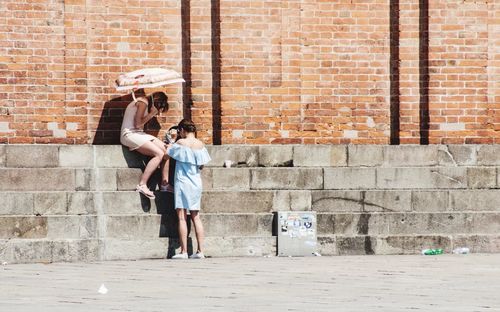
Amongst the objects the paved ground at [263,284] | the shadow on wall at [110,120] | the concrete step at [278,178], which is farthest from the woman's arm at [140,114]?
the paved ground at [263,284]

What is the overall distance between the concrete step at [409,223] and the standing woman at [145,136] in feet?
7.34

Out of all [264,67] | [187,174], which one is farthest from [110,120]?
[264,67]

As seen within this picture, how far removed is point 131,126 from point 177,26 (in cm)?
178

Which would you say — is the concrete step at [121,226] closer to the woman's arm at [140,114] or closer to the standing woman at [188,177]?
the standing woman at [188,177]

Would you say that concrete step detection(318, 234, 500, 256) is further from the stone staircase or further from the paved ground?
the paved ground

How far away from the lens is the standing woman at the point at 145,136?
1510cm

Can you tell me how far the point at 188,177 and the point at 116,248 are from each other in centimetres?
130

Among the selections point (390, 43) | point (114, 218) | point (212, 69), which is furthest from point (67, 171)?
point (390, 43)

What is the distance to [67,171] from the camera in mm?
15078

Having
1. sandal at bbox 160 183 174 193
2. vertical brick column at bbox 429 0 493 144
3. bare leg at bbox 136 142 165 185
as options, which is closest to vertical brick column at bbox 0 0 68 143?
bare leg at bbox 136 142 165 185

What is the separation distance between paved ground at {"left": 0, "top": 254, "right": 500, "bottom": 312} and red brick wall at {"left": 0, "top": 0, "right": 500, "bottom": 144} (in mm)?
2505

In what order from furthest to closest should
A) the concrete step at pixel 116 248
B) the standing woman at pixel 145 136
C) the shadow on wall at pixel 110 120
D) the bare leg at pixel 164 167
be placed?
the shadow on wall at pixel 110 120, the bare leg at pixel 164 167, the standing woman at pixel 145 136, the concrete step at pixel 116 248

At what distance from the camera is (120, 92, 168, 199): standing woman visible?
49.5 ft

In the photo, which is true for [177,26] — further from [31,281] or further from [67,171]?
[31,281]
